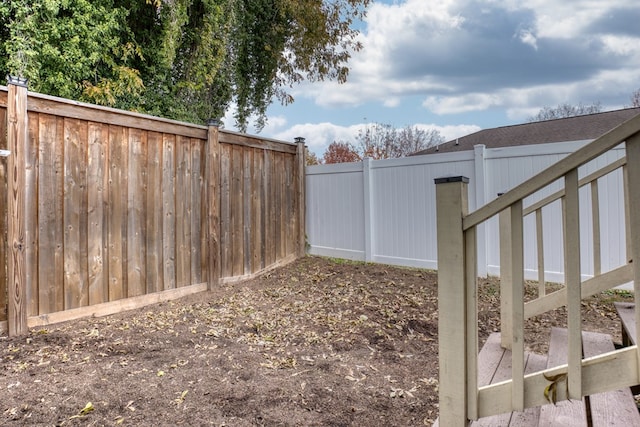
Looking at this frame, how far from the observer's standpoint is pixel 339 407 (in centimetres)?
200

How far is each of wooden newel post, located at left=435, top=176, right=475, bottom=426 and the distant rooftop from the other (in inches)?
358

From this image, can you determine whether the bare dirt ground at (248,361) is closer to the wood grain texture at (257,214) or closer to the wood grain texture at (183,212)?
the wood grain texture at (183,212)

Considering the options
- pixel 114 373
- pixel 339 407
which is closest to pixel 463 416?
pixel 339 407

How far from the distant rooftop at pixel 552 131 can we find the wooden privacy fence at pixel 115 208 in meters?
8.09

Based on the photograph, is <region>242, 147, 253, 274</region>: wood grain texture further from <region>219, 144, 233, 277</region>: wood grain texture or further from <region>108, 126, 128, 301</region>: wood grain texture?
<region>108, 126, 128, 301</region>: wood grain texture

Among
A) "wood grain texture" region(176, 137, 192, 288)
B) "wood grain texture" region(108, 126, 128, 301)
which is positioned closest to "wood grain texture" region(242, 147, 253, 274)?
"wood grain texture" region(176, 137, 192, 288)

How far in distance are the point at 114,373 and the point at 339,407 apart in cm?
141

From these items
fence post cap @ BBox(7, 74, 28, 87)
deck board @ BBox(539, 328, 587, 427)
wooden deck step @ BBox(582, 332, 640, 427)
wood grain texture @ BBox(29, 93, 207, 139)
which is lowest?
deck board @ BBox(539, 328, 587, 427)

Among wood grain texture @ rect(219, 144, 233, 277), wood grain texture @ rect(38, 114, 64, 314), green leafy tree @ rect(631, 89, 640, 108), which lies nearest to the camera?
wood grain texture @ rect(38, 114, 64, 314)

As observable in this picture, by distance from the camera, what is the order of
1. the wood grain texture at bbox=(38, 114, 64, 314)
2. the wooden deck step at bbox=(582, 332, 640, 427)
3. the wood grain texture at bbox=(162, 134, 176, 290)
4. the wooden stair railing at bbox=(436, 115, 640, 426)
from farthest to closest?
the wood grain texture at bbox=(162, 134, 176, 290) < the wood grain texture at bbox=(38, 114, 64, 314) < the wooden deck step at bbox=(582, 332, 640, 427) < the wooden stair railing at bbox=(436, 115, 640, 426)

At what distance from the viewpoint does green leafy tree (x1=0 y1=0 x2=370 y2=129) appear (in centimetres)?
448

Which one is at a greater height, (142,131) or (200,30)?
(200,30)

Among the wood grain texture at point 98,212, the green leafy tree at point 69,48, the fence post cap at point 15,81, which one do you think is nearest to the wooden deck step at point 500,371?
the wood grain texture at point 98,212

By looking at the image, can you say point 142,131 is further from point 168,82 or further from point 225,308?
point 168,82
